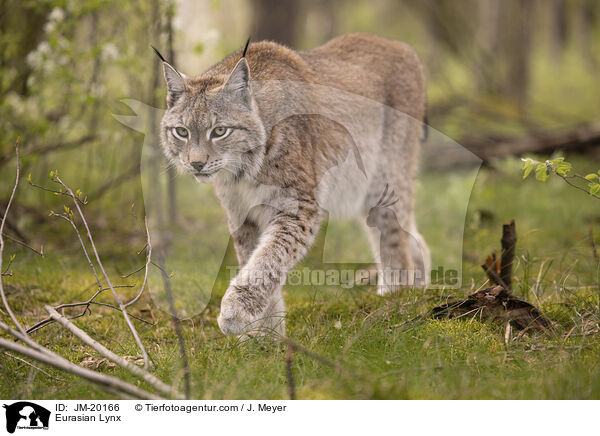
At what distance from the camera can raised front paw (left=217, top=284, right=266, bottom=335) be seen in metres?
3.44

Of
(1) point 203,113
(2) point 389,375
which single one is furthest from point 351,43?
(2) point 389,375

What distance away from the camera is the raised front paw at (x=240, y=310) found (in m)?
3.44

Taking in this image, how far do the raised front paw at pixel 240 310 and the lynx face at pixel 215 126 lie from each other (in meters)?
0.78

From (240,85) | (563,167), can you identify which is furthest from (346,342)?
(240,85)

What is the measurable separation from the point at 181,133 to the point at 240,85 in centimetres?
50

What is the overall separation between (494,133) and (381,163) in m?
5.83

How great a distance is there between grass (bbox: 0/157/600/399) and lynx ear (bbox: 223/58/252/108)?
1.47m

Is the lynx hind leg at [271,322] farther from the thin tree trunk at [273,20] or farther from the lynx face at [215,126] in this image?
the thin tree trunk at [273,20]

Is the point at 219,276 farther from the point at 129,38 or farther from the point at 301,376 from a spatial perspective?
the point at 129,38

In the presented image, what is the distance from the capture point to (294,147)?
13.0 ft

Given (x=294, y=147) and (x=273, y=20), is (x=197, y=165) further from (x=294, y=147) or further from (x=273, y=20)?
(x=273, y=20)

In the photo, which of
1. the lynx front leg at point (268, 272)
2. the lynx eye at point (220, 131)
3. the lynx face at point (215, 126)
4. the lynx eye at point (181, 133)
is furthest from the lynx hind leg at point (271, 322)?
the lynx eye at point (181, 133)

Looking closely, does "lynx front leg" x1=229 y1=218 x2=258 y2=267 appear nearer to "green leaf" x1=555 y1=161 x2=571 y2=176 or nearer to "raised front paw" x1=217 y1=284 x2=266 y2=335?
"raised front paw" x1=217 y1=284 x2=266 y2=335

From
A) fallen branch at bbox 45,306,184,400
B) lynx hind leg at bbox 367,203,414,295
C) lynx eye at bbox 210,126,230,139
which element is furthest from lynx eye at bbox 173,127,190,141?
lynx hind leg at bbox 367,203,414,295
